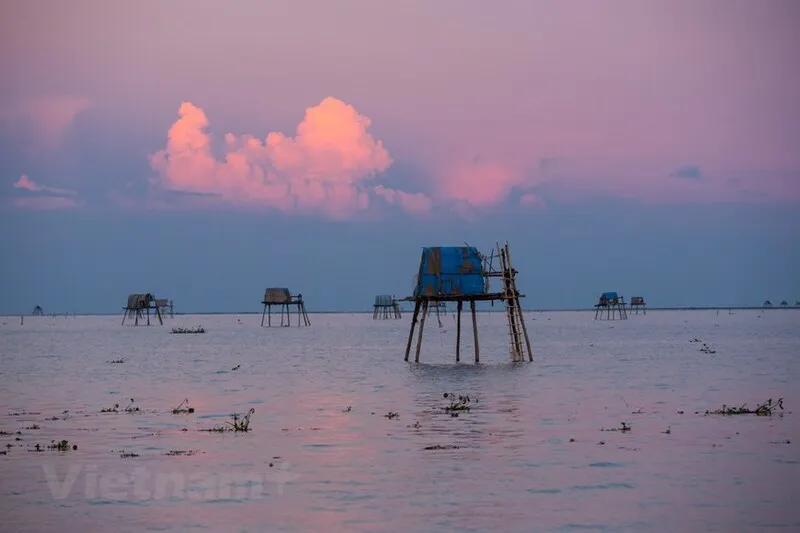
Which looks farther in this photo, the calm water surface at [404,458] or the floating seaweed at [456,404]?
the floating seaweed at [456,404]

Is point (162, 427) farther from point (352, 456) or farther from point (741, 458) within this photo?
point (741, 458)

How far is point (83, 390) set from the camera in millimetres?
38562

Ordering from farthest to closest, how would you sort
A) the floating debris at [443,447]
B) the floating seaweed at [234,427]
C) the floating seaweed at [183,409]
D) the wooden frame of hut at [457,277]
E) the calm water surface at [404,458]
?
the wooden frame of hut at [457,277] → the floating seaweed at [183,409] → the floating seaweed at [234,427] → the floating debris at [443,447] → the calm water surface at [404,458]

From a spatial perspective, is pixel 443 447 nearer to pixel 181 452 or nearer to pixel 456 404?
pixel 181 452

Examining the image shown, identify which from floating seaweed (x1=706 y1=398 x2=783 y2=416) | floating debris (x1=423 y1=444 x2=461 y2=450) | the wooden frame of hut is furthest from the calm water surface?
the wooden frame of hut

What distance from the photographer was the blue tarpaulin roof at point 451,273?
4769 centimetres

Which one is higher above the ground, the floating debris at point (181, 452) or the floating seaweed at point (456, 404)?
the floating seaweed at point (456, 404)

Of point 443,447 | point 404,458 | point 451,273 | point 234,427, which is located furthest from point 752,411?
point 451,273

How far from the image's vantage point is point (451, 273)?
47.9m

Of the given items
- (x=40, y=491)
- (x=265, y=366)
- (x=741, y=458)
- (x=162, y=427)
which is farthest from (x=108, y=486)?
(x=265, y=366)

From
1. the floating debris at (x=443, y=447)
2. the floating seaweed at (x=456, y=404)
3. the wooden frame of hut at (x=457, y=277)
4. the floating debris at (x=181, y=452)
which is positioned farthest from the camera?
the wooden frame of hut at (x=457, y=277)

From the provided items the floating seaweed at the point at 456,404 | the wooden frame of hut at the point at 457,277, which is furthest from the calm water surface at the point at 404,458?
the wooden frame of hut at the point at 457,277

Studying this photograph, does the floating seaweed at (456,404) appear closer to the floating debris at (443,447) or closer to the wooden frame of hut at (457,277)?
the floating debris at (443,447)

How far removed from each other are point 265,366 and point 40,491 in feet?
120
